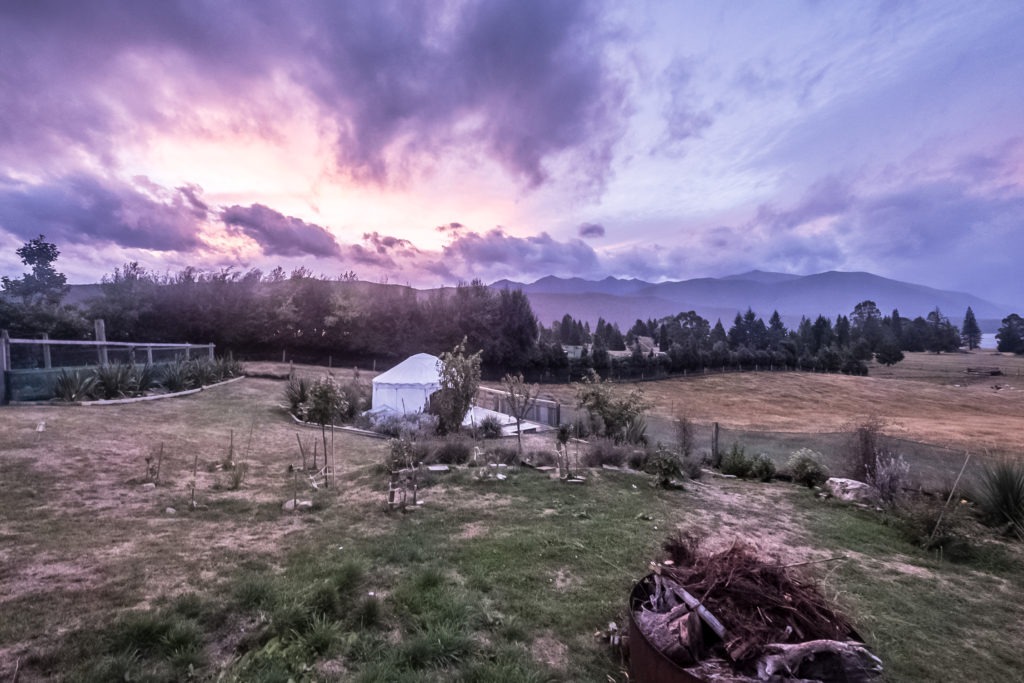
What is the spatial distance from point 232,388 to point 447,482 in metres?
13.2

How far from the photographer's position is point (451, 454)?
8312 mm

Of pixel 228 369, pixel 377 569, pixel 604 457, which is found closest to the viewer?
pixel 377 569

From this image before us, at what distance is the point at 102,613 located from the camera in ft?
9.13

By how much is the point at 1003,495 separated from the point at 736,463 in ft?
12.5

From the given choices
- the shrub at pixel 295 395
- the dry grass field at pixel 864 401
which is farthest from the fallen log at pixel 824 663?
the dry grass field at pixel 864 401

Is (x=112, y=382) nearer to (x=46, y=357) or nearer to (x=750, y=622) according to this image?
(x=46, y=357)

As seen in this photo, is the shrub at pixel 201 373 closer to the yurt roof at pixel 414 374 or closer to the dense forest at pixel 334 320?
the yurt roof at pixel 414 374

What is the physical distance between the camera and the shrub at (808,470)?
8.30 m

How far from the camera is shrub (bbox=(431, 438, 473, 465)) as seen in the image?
323 inches

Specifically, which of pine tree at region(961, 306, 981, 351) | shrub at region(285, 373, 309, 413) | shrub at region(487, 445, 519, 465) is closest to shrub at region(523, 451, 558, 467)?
shrub at region(487, 445, 519, 465)

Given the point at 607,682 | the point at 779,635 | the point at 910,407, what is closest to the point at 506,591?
the point at 607,682

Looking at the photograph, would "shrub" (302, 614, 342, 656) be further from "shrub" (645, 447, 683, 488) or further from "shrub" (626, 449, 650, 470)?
"shrub" (626, 449, 650, 470)

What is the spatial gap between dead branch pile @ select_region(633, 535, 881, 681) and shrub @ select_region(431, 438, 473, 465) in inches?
228

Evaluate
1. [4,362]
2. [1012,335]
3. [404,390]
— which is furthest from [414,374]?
[1012,335]
